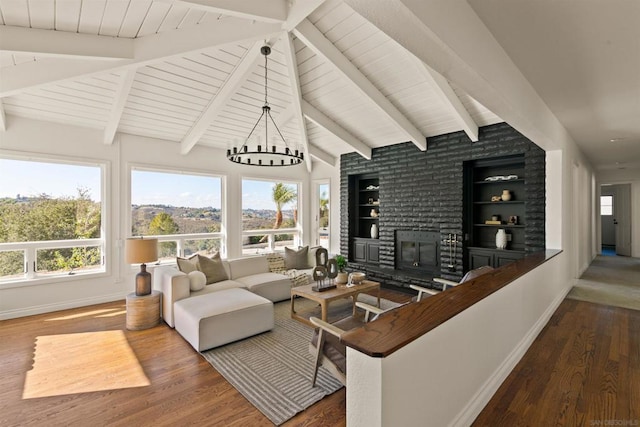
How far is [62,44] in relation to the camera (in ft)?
8.79

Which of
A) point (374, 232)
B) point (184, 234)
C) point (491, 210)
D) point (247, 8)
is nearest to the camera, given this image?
point (247, 8)

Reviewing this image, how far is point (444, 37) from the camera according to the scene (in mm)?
1595

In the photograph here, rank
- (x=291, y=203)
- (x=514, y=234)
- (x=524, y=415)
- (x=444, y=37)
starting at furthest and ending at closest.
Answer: (x=291, y=203) < (x=514, y=234) < (x=524, y=415) < (x=444, y=37)

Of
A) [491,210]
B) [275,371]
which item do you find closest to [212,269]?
[275,371]

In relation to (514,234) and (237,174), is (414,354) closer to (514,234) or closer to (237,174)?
(514,234)

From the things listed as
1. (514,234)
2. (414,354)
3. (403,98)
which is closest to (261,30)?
(403,98)

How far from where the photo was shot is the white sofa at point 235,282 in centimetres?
369

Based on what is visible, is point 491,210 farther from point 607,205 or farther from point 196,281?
point 607,205

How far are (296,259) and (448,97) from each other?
3526mm

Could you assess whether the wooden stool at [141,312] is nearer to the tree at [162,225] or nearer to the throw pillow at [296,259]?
the tree at [162,225]

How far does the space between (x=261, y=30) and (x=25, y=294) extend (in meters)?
4.65

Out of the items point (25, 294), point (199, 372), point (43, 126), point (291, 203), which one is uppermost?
point (43, 126)

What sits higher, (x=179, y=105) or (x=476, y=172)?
(x=179, y=105)

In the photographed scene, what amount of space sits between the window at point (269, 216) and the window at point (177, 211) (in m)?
0.63
